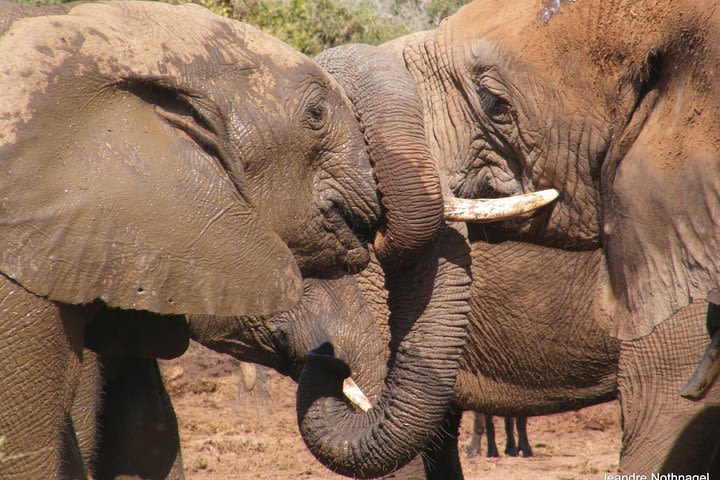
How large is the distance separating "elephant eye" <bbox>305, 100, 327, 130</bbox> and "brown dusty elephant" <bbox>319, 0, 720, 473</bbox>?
47cm

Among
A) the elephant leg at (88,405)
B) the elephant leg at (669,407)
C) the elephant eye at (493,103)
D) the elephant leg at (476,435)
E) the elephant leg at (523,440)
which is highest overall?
the elephant eye at (493,103)

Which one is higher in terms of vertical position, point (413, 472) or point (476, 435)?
point (413, 472)

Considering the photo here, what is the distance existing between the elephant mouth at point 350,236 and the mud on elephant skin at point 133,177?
0.14 metres

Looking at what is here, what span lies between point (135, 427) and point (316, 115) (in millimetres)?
1669

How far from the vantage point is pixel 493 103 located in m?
4.79

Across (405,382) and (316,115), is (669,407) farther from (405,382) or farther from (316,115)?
(316,115)

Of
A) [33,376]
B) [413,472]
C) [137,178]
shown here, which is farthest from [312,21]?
[33,376]

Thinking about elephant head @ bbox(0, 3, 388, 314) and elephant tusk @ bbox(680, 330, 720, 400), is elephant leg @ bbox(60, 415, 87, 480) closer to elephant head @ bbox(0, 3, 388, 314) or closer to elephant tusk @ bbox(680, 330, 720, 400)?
elephant head @ bbox(0, 3, 388, 314)

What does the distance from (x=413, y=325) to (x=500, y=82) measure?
98 centimetres

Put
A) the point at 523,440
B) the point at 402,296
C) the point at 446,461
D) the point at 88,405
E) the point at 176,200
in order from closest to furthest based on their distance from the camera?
the point at 176,200, the point at 402,296, the point at 88,405, the point at 446,461, the point at 523,440

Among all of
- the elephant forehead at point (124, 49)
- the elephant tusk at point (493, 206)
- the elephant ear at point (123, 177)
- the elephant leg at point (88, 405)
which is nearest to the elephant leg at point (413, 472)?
the elephant leg at point (88, 405)

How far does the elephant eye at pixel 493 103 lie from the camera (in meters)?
4.72

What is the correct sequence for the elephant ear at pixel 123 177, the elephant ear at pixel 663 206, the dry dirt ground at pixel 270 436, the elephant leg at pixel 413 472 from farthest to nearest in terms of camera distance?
1. the dry dirt ground at pixel 270 436
2. the elephant leg at pixel 413 472
3. the elephant ear at pixel 663 206
4. the elephant ear at pixel 123 177

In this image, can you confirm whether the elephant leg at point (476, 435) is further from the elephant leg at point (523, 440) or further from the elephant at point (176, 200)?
the elephant at point (176, 200)
